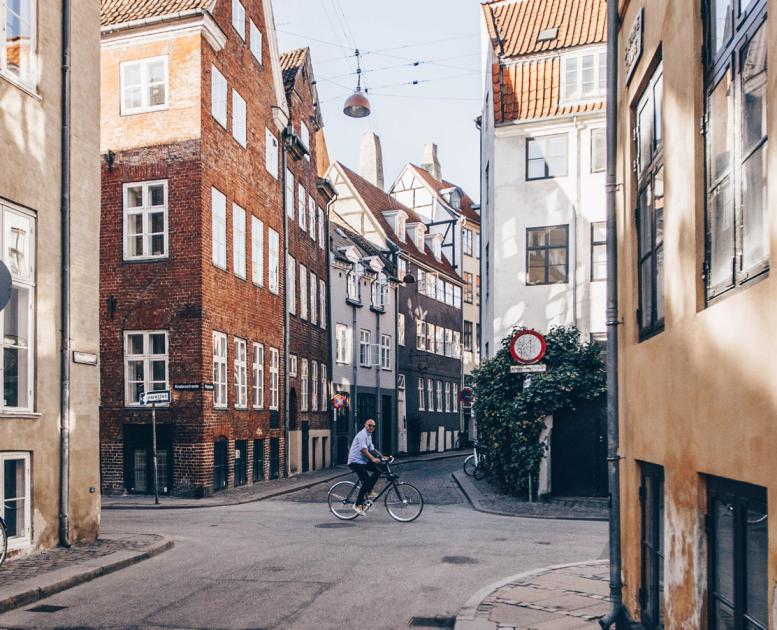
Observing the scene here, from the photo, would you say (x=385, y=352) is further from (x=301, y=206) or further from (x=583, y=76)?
(x=583, y=76)

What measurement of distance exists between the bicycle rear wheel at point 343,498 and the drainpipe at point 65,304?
5.51 metres

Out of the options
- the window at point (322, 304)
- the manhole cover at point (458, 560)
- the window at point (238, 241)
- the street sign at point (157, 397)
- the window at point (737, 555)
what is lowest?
the manhole cover at point (458, 560)

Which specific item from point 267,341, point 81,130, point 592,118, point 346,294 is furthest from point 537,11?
point 81,130

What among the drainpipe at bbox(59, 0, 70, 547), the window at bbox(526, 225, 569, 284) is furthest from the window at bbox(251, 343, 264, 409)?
the drainpipe at bbox(59, 0, 70, 547)

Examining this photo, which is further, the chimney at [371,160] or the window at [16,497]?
the chimney at [371,160]

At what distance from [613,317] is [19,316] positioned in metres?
7.65

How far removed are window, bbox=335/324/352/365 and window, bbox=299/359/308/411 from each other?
478cm

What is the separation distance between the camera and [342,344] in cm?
3838

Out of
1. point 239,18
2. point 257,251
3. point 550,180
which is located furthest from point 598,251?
point 239,18

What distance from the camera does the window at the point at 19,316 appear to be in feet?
38.2

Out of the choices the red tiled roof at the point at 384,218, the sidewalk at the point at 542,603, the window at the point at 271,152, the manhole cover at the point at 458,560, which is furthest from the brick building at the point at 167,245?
the red tiled roof at the point at 384,218

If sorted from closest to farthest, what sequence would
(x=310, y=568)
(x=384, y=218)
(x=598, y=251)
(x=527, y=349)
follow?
1. (x=310, y=568)
2. (x=527, y=349)
3. (x=598, y=251)
4. (x=384, y=218)

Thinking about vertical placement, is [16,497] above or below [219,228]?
below

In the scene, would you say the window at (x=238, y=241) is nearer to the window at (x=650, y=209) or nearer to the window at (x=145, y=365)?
the window at (x=145, y=365)
